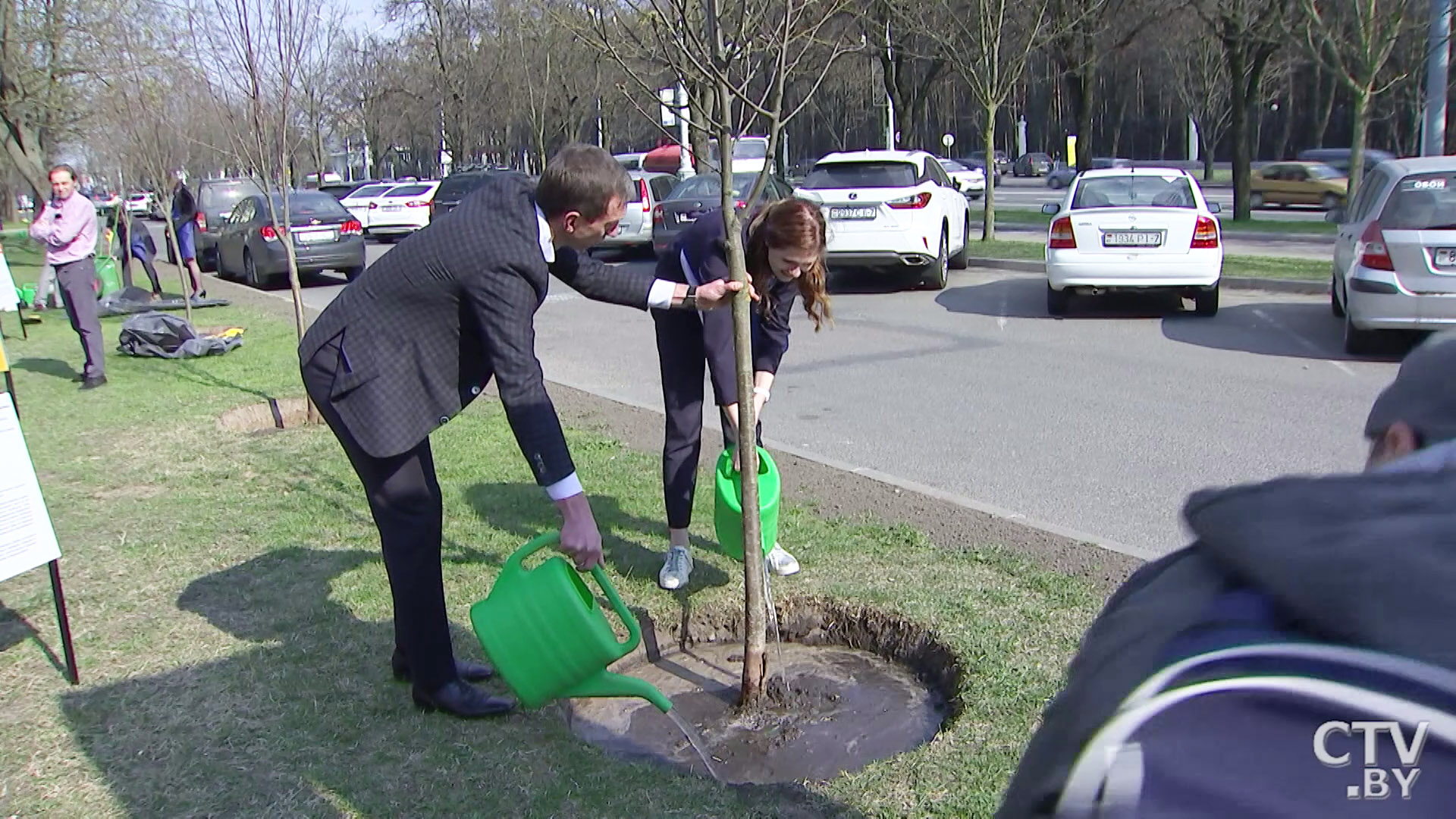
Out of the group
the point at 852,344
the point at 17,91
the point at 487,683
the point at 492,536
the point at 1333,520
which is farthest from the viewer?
the point at 17,91

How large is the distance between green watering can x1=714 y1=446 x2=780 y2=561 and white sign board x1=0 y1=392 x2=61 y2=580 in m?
2.32

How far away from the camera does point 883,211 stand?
1480cm

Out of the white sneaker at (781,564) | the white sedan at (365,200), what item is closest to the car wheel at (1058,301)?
the white sneaker at (781,564)

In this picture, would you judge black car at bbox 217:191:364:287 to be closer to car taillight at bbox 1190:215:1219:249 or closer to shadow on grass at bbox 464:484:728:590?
car taillight at bbox 1190:215:1219:249

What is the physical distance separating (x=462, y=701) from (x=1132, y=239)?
1001cm

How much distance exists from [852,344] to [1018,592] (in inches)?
278

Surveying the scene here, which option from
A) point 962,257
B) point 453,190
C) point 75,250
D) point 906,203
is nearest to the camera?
point 75,250

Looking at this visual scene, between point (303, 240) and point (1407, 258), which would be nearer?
point (1407, 258)

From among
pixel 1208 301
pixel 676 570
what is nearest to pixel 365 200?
pixel 1208 301

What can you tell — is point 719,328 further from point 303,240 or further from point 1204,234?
point 303,240

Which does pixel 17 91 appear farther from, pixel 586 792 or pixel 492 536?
pixel 586 792

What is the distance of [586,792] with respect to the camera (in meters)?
3.24

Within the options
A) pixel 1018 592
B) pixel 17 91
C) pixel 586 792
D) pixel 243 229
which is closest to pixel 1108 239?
pixel 1018 592

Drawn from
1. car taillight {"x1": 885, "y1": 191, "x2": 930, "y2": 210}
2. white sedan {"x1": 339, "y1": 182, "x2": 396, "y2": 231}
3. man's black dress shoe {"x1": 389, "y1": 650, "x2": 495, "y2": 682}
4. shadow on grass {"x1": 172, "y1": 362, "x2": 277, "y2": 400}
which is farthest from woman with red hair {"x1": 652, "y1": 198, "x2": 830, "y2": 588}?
white sedan {"x1": 339, "y1": 182, "x2": 396, "y2": 231}
